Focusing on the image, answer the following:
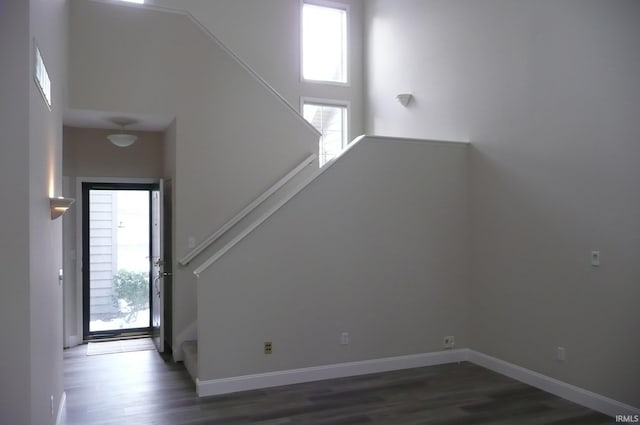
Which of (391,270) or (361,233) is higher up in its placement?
(361,233)

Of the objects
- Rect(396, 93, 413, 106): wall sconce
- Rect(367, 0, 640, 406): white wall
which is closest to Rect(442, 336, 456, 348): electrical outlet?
Rect(367, 0, 640, 406): white wall

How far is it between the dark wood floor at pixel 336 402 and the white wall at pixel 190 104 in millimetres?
1076

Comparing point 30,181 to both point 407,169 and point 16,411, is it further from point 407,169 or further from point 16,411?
point 407,169

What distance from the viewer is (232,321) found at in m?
4.67

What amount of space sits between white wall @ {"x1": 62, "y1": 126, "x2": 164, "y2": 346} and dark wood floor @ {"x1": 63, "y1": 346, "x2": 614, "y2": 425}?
145 cm

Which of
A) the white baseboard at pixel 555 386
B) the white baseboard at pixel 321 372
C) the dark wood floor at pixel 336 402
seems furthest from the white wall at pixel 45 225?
the white baseboard at pixel 555 386

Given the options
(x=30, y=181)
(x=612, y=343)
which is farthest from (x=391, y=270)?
(x=30, y=181)

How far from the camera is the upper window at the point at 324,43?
8.11 metres

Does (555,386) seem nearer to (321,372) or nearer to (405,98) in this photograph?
(321,372)

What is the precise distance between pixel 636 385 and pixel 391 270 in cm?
228

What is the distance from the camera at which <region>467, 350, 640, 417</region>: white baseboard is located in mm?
3985

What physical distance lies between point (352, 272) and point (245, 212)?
1.53m

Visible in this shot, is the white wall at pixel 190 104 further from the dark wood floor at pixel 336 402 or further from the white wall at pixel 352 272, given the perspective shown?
the white wall at pixel 352 272

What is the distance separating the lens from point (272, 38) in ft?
25.4
